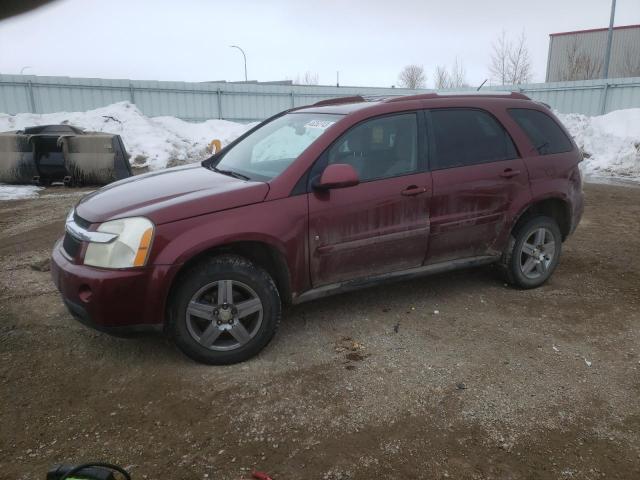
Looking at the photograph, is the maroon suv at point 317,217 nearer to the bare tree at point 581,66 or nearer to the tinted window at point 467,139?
the tinted window at point 467,139

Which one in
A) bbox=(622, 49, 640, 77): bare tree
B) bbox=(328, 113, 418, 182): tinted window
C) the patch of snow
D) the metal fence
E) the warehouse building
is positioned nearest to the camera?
bbox=(328, 113, 418, 182): tinted window

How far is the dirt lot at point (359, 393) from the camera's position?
2.58 metres

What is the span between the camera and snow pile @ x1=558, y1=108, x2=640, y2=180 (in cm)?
1420

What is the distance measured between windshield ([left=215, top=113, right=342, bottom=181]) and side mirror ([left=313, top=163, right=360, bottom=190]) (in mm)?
336

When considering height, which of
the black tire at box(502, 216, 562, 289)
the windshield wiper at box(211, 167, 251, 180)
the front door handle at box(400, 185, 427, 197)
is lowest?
the black tire at box(502, 216, 562, 289)

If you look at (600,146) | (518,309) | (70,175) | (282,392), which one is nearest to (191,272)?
(282,392)

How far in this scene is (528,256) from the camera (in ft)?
15.8

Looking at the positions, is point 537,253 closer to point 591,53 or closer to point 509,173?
point 509,173

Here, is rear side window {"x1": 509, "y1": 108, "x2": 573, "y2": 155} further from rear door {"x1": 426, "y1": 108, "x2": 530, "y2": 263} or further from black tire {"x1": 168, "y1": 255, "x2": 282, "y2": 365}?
black tire {"x1": 168, "y1": 255, "x2": 282, "y2": 365}

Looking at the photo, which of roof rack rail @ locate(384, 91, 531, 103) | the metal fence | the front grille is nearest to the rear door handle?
roof rack rail @ locate(384, 91, 531, 103)

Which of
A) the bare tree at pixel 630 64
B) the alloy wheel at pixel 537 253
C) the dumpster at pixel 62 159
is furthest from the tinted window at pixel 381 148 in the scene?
the bare tree at pixel 630 64

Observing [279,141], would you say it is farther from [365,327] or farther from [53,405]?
[53,405]

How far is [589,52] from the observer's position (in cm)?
3719

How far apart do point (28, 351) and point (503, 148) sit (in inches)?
161
